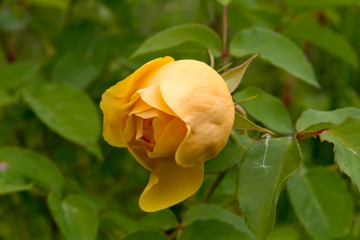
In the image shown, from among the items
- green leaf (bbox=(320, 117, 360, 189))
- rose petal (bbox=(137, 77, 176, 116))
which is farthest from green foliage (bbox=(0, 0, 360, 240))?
rose petal (bbox=(137, 77, 176, 116))

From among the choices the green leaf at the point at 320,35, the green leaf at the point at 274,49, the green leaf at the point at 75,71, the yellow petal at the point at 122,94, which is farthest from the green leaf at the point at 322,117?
the green leaf at the point at 75,71

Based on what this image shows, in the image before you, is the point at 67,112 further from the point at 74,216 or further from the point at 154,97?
the point at 154,97

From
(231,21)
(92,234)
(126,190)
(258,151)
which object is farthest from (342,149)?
(126,190)

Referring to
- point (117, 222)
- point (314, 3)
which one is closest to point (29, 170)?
point (117, 222)

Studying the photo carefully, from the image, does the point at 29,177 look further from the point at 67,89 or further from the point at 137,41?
the point at 137,41

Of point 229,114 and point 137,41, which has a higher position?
point 229,114
